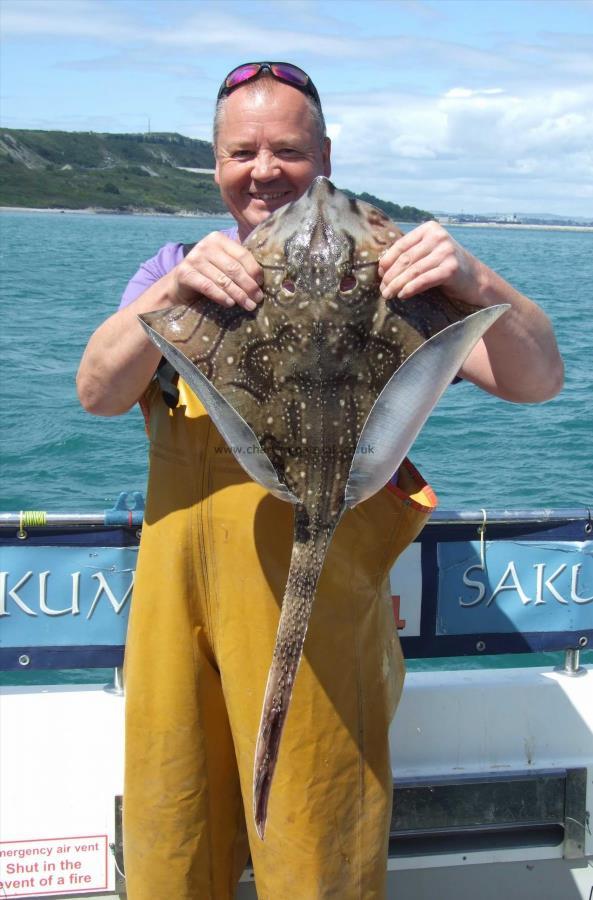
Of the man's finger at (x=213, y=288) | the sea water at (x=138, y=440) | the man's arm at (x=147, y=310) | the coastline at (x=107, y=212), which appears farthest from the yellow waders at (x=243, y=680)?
the coastline at (x=107, y=212)

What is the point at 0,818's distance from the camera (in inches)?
132

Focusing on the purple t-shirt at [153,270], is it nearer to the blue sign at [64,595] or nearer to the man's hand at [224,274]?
the man's hand at [224,274]

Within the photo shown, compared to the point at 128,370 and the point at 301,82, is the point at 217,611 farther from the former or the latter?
the point at 301,82

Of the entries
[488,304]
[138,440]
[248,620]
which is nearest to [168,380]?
[248,620]

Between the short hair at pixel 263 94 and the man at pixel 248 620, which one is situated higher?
the short hair at pixel 263 94

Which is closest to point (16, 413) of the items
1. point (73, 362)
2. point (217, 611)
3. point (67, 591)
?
point (73, 362)

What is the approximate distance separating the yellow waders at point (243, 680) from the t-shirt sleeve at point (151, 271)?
0.26 metres

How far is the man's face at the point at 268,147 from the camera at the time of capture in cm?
242

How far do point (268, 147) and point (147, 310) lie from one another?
0.53 metres

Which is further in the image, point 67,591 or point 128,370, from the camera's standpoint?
point 67,591

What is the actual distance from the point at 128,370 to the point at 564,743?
7.57 ft

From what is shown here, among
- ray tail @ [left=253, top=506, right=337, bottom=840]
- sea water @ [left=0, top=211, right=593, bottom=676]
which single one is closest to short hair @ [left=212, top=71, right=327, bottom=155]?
ray tail @ [left=253, top=506, right=337, bottom=840]

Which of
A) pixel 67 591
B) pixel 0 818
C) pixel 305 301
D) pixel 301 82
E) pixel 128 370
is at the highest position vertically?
pixel 301 82

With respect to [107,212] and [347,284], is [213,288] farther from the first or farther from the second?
[107,212]
